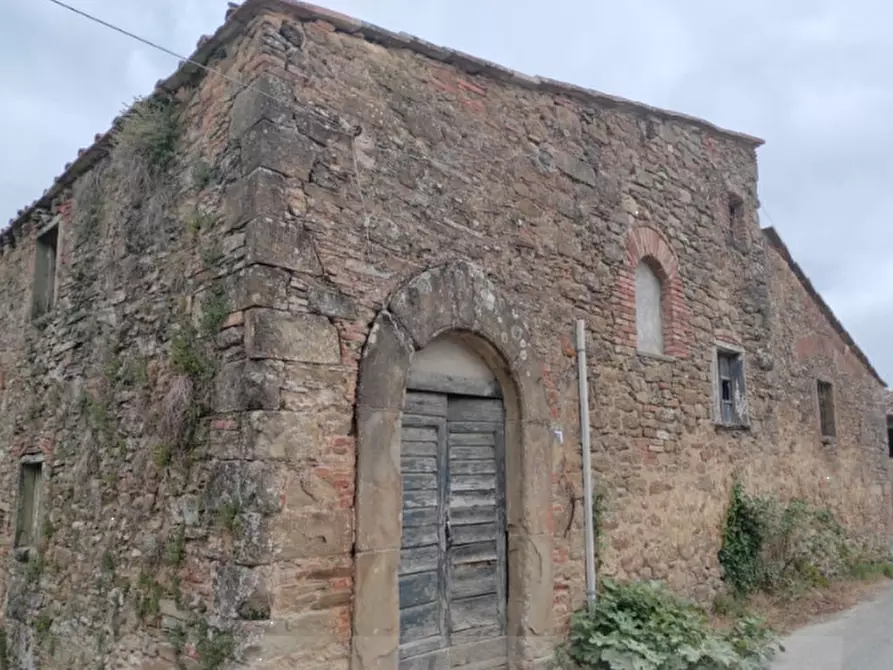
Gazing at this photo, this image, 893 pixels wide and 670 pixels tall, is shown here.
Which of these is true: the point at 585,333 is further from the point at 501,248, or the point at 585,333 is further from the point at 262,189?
the point at 262,189

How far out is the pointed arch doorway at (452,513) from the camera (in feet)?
16.8

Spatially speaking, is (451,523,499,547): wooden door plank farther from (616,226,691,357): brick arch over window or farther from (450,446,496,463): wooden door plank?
(616,226,691,357): brick arch over window

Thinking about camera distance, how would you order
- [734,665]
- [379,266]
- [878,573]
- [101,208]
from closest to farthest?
[379,266] → [734,665] → [101,208] → [878,573]

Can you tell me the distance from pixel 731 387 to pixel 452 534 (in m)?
4.83

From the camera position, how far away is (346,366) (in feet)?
15.1

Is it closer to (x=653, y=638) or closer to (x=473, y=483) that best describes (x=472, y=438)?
(x=473, y=483)

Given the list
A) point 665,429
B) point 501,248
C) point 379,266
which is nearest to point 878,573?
point 665,429

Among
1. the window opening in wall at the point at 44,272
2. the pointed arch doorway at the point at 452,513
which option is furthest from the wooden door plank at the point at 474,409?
the window opening in wall at the point at 44,272

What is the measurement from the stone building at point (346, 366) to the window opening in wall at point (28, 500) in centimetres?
4

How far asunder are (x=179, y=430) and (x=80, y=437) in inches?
74.4

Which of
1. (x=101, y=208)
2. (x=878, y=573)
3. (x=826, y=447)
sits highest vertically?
(x=101, y=208)

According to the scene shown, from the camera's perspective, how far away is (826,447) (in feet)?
35.0

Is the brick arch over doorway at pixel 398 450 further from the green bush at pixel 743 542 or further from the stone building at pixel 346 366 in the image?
the green bush at pixel 743 542

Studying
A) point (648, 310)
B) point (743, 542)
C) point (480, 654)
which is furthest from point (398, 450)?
point (743, 542)
